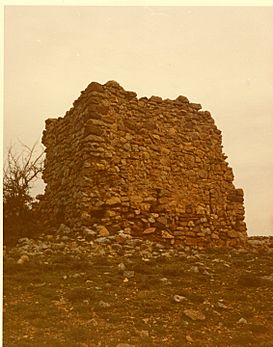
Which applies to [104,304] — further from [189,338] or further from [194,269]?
[194,269]

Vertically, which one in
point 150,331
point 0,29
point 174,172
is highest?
point 0,29

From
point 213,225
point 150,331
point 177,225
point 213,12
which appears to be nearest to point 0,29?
point 213,12

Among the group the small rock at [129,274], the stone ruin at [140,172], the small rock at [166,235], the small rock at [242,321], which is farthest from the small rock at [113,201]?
the small rock at [242,321]

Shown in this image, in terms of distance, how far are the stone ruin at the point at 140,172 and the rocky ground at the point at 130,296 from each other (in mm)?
1008

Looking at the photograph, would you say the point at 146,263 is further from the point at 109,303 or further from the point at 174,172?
the point at 174,172

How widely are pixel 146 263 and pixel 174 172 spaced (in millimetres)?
2787

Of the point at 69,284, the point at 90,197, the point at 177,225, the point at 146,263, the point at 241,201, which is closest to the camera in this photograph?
the point at 69,284

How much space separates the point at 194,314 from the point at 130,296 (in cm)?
71

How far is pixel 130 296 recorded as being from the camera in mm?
5414

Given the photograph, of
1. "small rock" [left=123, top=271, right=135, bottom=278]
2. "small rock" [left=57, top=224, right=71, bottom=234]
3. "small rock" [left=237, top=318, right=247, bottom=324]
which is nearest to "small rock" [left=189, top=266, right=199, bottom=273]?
"small rock" [left=123, top=271, right=135, bottom=278]

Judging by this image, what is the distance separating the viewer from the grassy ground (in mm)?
4613

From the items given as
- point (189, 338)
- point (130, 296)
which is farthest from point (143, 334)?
point (130, 296)

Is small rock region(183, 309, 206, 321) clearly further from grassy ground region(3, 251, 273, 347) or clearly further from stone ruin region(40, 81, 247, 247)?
stone ruin region(40, 81, 247, 247)

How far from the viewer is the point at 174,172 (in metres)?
8.99
